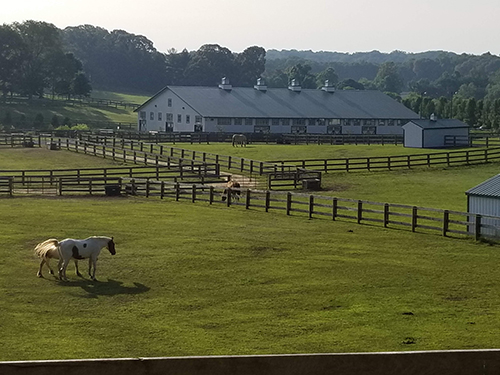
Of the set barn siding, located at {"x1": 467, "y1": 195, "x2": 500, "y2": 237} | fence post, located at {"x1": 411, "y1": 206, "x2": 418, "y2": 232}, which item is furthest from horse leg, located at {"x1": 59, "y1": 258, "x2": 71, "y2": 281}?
barn siding, located at {"x1": 467, "y1": 195, "x2": 500, "y2": 237}

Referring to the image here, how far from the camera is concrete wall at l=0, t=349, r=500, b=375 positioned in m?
6.15

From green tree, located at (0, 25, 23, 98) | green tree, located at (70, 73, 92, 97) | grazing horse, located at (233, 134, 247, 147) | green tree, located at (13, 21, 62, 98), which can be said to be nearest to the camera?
grazing horse, located at (233, 134, 247, 147)

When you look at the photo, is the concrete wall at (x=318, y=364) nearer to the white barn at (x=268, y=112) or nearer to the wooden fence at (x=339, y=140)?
the wooden fence at (x=339, y=140)

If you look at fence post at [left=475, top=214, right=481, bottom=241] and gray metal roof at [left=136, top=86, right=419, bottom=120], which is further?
gray metal roof at [left=136, top=86, right=419, bottom=120]

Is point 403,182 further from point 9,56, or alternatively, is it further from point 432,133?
point 9,56

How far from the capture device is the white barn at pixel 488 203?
89.7 ft

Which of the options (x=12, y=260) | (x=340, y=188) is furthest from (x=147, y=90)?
(x=12, y=260)

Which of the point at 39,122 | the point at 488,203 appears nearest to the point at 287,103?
the point at 39,122

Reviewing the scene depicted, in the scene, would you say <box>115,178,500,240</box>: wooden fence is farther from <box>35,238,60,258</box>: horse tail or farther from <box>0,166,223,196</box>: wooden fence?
<box>35,238,60,258</box>: horse tail

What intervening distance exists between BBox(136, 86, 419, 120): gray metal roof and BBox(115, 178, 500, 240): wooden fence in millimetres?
52437

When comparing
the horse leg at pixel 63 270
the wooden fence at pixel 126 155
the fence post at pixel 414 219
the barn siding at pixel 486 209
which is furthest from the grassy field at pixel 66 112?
the horse leg at pixel 63 270

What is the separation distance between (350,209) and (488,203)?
4.82 m

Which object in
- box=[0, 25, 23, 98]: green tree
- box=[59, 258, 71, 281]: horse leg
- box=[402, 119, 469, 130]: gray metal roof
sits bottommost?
box=[59, 258, 71, 281]: horse leg

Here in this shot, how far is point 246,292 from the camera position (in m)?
19.8
